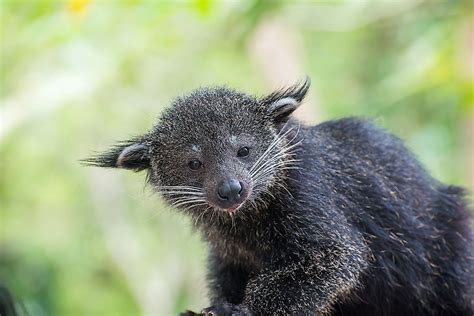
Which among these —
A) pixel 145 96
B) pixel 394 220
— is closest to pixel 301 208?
pixel 394 220

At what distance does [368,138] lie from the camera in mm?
5016

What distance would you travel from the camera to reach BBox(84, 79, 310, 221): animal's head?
171 inches

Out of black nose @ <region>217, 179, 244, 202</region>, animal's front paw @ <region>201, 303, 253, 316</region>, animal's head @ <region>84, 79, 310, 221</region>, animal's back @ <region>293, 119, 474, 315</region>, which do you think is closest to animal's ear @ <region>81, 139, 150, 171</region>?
animal's head @ <region>84, 79, 310, 221</region>

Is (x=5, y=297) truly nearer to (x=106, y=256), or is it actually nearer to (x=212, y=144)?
(x=212, y=144)

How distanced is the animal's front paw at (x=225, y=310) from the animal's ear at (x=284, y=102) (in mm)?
1210

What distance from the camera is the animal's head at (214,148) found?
4336 mm

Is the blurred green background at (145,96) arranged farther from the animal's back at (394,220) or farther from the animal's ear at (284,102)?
the animal's back at (394,220)

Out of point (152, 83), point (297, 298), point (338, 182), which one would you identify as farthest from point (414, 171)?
point (152, 83)

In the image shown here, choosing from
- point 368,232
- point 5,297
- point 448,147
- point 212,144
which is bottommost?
point 5,297

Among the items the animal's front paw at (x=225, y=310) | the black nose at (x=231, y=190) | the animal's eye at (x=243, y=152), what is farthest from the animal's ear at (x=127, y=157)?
the animal's front paw at (x=225, y=310)

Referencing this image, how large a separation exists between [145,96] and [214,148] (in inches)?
293

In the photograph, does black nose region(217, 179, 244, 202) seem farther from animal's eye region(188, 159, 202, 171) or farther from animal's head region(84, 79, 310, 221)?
animal's eye region(188, 159, 202, 171)

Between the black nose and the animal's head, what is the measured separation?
27 millimetres

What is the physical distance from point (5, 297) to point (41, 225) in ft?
41.1
